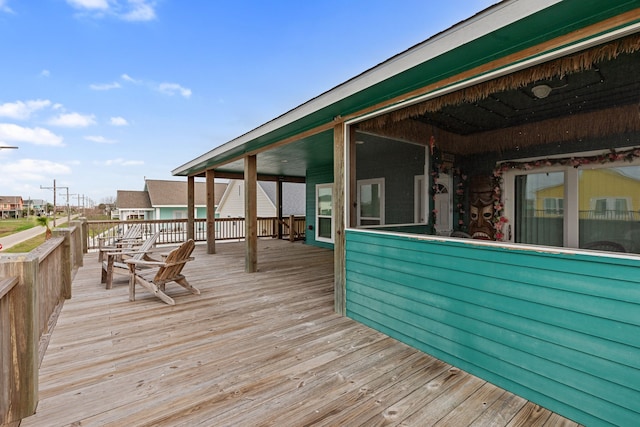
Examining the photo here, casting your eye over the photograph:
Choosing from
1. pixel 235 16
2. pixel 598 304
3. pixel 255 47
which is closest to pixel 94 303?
pixel 598 304

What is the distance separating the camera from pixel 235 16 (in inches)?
362

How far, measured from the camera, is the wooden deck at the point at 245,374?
1732 millimetres

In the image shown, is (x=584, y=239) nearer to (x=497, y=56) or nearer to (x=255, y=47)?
(x=497, y=56)

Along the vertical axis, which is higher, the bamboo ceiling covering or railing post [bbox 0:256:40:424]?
the bamboo ceiling covering

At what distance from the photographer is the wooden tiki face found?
497 cm

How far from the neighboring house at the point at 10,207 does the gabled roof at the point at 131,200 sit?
39416mm

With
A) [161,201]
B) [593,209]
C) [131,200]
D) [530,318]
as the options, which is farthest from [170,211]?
[530,318]

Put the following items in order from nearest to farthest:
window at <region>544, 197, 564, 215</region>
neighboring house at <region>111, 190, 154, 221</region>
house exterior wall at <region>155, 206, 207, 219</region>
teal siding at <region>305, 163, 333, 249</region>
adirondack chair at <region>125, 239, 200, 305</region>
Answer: adirondack chair at <region>125, 239, 200, 305</region> < window at <region>544, 197, 564, 215</region> < teal siding at <region>305, 163, 333, 249</region> < house exterior wall at <region>155, 206, 207, 219</region> < neighboring house at <region>111, 190, 154, 221</region>

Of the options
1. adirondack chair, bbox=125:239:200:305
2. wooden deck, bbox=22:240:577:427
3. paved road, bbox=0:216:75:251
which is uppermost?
adirondack chair, bbox=125:239:200:305

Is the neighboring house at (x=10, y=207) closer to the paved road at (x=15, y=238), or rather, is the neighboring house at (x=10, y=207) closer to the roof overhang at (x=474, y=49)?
the paved road at (x=15, y=238)

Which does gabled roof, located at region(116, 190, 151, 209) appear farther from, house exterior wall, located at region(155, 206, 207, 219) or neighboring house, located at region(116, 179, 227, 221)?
house exterior wall, located at region(155, 206, 207, 219)

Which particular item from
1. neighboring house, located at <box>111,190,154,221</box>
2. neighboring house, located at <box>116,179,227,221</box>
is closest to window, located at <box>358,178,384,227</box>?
neighboring house, located at <box>116,179,227,221</box>

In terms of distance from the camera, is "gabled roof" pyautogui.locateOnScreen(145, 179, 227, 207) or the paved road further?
the paved road

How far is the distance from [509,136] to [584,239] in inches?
71.1
